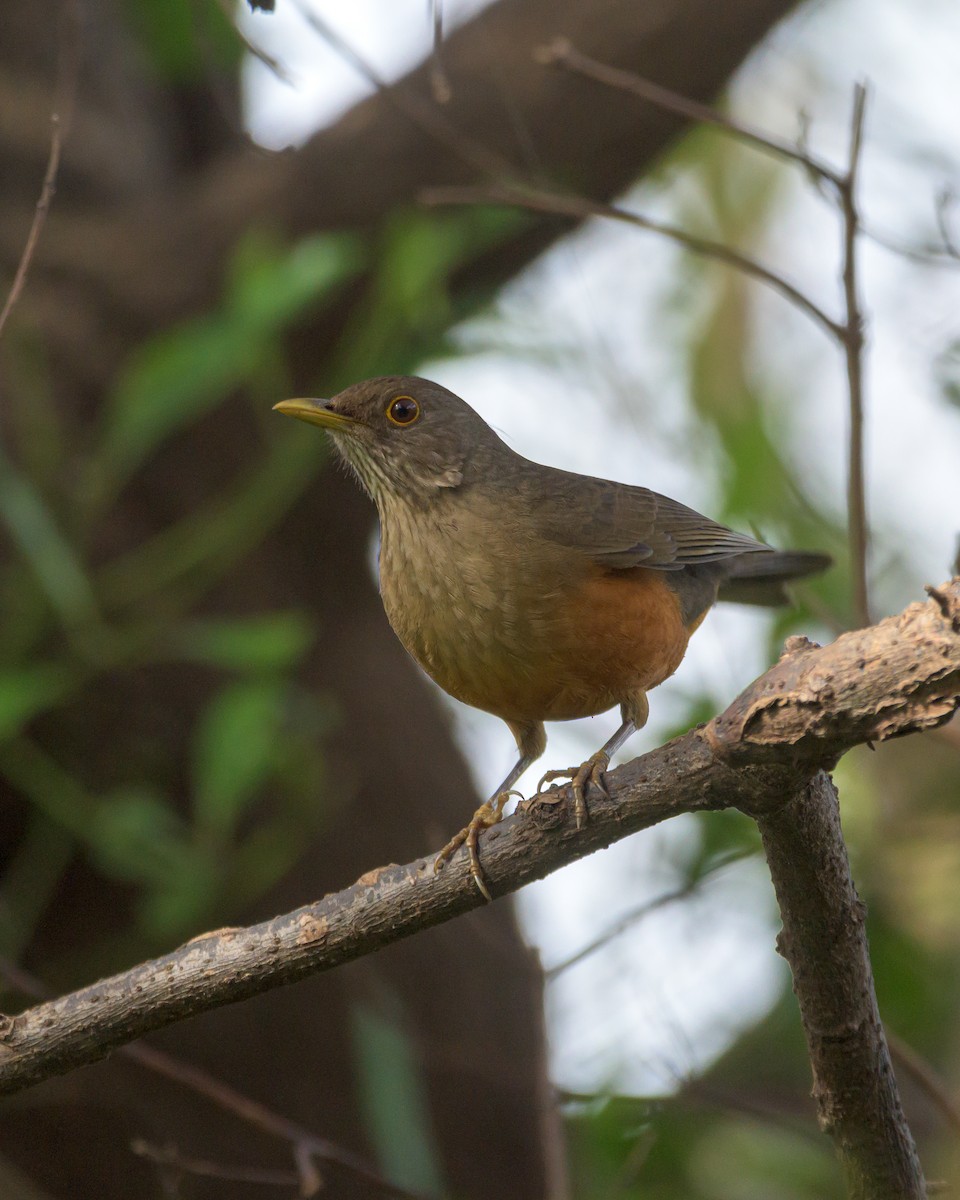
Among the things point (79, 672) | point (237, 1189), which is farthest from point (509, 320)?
point (237, 1189)

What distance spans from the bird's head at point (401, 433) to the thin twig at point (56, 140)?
1242 millimetres

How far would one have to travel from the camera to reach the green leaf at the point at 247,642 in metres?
5.57

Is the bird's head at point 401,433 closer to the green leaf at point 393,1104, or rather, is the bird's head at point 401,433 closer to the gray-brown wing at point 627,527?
the gray-brown wing at point 627,527

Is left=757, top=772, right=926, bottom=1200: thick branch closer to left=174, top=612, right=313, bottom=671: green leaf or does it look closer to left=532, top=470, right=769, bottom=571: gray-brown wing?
left=532, top=470, right=769, bottom=571: gray-brown wing

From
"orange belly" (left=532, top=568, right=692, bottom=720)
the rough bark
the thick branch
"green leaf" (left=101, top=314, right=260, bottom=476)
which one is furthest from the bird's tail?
the thick branch

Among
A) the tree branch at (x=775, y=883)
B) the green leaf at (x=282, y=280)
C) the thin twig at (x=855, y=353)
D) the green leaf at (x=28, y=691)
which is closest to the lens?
the tree branch at (x=775, y=883)

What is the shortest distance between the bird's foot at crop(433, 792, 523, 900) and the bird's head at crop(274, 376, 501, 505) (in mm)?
1243

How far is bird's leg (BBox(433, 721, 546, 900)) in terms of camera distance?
10.4 ft

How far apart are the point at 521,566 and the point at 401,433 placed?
3.55 feet

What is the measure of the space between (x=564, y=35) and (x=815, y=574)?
307 cm

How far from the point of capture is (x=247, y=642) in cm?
562

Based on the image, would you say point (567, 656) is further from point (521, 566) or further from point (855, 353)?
point (855, 353)

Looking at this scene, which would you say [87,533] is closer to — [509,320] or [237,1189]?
[509,320]

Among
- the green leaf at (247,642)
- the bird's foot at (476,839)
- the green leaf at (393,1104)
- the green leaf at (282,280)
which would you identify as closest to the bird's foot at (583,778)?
the bird's foot at (476,839)
